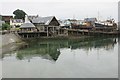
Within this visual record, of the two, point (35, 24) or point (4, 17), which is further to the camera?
point (4, 17)

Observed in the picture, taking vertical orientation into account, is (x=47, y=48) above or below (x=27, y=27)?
below

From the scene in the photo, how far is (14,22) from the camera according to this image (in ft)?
106

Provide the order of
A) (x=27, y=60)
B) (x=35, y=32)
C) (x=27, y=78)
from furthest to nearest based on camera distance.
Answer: (x=35, y=32), (x=27, y=60), (x=27, y=78)

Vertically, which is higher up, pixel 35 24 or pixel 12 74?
pixel 35 24

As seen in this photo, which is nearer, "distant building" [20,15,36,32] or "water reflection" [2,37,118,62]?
"water reflection" [2,37,118,62]

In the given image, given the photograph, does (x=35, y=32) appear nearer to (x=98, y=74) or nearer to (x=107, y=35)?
(x=107, y=35)

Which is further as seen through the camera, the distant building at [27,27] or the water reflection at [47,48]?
the distant building at [27,27]

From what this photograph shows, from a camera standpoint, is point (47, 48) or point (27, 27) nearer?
point (47, 48)

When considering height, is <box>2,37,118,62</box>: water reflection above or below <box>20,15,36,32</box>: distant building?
below

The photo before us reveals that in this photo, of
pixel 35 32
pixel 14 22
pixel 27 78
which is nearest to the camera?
pixel 27 78

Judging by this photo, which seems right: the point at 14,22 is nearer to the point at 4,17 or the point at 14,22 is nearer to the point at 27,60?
the point at 4,17

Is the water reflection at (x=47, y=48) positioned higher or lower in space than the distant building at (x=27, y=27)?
lower

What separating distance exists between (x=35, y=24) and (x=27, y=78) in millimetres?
21813

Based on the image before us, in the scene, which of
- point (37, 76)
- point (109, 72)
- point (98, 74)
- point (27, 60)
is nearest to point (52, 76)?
point (37, 76)
